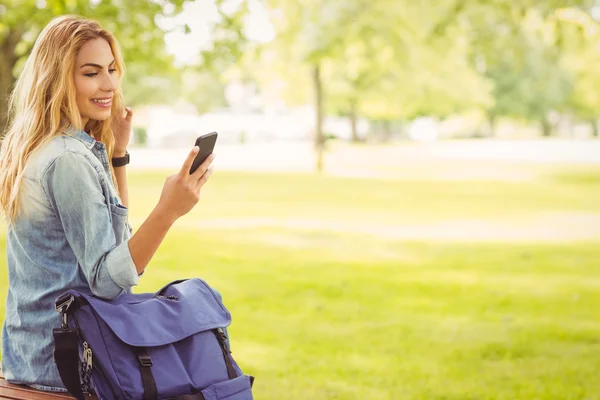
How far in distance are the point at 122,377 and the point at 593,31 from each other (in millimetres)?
15192

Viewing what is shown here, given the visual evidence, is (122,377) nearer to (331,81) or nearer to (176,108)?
(331,81)

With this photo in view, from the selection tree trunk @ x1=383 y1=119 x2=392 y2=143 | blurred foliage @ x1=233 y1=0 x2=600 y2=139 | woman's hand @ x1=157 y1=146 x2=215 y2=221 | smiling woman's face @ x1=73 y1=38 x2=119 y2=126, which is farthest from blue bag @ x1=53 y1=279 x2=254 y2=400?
tree trunk @ x1=383 y1=119 x2=392 y2=143

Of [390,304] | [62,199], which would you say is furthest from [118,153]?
[390,304]

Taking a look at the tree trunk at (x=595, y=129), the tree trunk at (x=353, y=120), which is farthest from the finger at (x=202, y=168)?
the tree trunk at (x=595, y=129)

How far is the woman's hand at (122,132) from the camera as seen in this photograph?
10.3 feet

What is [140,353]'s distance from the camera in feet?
7.89

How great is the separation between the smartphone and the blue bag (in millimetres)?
452

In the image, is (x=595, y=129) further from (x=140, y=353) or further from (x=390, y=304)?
(x=140, y=353)

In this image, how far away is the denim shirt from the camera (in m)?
2.41

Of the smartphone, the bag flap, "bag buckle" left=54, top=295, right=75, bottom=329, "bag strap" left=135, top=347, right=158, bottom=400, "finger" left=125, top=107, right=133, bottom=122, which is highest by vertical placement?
"finger" left=125, top=107, right=133, bottom=122

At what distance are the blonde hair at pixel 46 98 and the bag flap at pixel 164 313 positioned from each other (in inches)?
17.7

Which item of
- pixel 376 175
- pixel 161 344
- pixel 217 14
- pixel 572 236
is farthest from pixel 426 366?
pixel 376 175

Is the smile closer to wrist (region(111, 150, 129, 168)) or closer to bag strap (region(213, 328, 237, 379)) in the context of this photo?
wrist (region(111, 150, 129, 168))

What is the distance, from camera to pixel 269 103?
56188 millimetres
